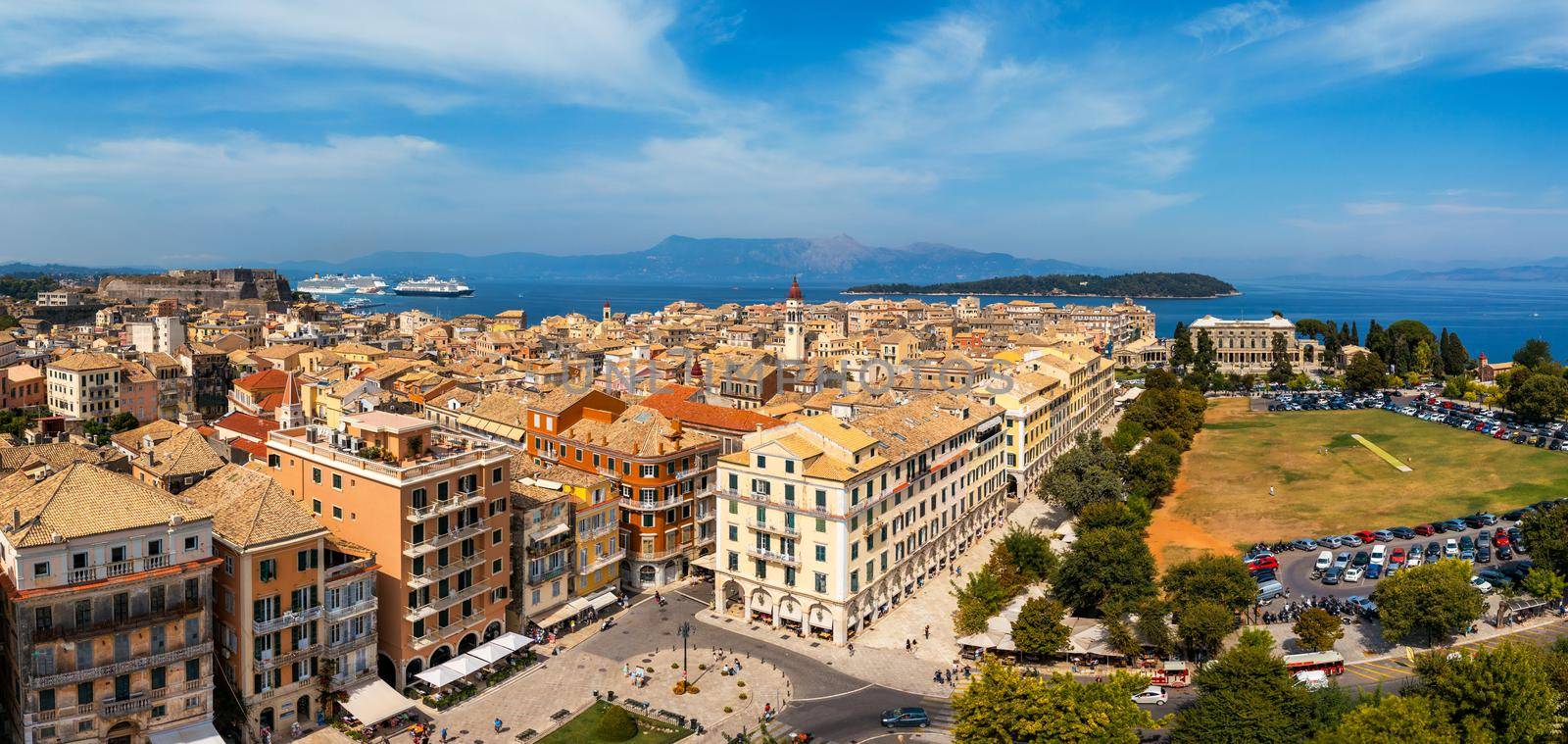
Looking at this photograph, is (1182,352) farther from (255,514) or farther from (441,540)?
(255,514)

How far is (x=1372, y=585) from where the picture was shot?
53500 millimetres

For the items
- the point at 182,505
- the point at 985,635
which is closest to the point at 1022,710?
the point at 985,635

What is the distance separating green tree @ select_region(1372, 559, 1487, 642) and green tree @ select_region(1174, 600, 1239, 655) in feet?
23.8

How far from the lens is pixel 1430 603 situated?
43.3 metres

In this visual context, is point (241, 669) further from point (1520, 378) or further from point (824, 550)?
point (1520, 378)

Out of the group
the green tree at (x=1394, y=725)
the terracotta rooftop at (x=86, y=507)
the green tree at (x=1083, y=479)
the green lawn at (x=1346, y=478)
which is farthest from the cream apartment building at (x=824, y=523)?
the green lawn at (x=1346, y=478)

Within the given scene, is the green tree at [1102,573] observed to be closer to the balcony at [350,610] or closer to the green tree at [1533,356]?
the balcony at [350,610]

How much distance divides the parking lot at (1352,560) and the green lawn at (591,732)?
3426cm

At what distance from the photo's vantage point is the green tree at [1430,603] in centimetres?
4303

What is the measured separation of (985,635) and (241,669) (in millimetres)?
31769

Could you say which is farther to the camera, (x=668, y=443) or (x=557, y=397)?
(x=557, y=397)

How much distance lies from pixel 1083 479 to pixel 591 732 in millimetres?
41853

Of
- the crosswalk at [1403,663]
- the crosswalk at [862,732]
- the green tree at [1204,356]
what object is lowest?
the crosswalk at [862,732]

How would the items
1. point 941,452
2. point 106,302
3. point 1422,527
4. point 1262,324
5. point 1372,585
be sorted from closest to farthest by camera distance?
point 1372,585 → point 941,452 → point 1422,527 → point 1262,324 → point 106,302
